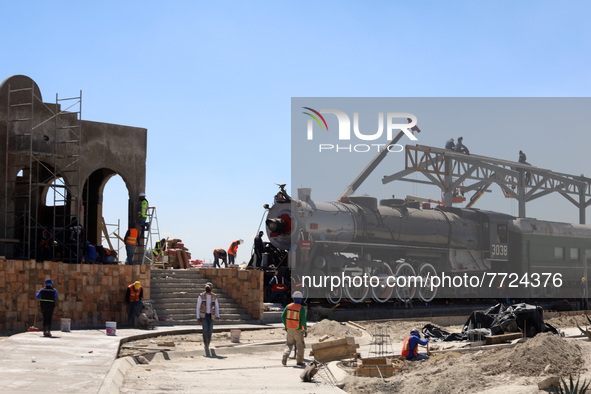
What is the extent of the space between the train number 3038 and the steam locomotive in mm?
37

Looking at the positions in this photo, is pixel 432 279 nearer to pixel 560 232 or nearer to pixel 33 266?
pixel 560 232

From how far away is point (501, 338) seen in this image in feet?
51.5

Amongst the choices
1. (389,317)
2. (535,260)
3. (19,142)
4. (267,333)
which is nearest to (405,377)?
(267,333)

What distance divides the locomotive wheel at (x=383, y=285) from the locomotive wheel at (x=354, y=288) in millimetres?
469

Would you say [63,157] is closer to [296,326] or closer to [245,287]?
[245,287]

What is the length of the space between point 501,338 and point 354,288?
7.08 m

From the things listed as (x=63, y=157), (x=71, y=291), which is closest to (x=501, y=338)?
(x=71, y=291)

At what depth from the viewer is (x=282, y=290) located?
2247cm

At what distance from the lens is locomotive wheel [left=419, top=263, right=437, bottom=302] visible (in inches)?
950

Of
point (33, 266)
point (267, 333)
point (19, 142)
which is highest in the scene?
point (19, 142)

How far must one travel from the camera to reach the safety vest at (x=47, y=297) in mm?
14883

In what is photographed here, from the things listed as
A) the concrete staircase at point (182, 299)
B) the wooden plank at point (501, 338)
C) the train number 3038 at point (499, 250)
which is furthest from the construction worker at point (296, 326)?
the train number 3038 at point (499, 250)

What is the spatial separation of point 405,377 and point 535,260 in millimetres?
18101

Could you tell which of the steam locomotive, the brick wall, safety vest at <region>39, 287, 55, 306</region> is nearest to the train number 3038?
the steam locomotive
